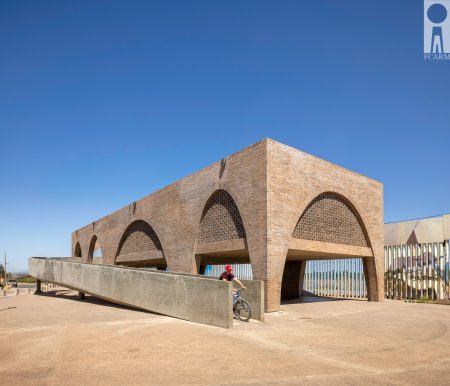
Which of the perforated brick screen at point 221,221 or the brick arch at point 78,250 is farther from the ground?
the perforated brick screen at point 221,221

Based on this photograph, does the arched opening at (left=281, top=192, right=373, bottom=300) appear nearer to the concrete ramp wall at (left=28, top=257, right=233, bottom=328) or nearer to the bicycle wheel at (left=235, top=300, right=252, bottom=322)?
the bicycle wheel at (left=235, top=300, right=252, bottom=322)

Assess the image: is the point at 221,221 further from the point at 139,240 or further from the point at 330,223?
the point at 139,240

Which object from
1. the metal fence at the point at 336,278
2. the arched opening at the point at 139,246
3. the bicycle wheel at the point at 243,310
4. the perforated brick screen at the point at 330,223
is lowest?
the metal fence at the point at 336,278

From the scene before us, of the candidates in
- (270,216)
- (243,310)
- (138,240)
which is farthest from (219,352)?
(138,240)

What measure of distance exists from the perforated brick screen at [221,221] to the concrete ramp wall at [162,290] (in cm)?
433

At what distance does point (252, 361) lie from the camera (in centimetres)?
654

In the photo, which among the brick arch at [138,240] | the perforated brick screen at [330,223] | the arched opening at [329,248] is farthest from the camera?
the brick arch at [138,240]

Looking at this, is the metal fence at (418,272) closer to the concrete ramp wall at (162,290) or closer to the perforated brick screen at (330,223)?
the perforated brick screen at (330,223)

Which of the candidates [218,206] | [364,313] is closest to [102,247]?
[218,206]

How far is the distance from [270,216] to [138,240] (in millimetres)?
14317

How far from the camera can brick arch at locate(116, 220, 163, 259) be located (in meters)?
23.8

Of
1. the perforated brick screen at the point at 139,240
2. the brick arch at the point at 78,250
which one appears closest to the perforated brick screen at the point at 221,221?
the perforated brick screen at the point at 139,240

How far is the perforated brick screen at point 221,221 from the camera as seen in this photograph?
15842 mm

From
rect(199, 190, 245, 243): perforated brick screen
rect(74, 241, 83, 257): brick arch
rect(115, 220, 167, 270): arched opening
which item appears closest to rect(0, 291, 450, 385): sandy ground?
rect(199, 190, 245, 243): perforated brick screen
